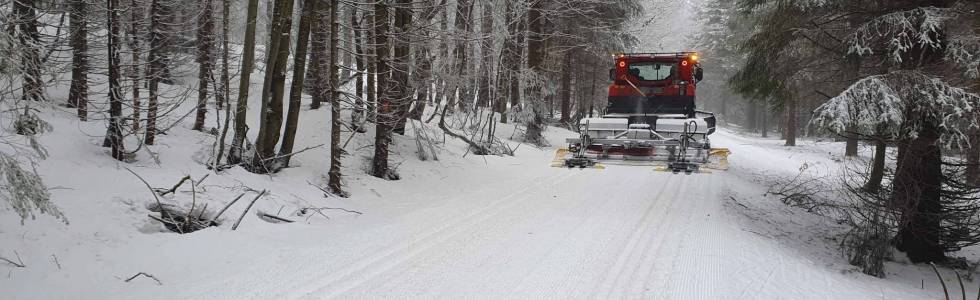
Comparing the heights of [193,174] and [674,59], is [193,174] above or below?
below

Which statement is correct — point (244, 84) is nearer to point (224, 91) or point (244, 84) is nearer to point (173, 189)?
point (173, 189)

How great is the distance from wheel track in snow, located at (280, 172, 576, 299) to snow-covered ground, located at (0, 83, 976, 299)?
2 cm

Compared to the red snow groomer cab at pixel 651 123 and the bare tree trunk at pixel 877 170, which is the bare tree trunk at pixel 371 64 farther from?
the bare tree trunk at pixel 877 170

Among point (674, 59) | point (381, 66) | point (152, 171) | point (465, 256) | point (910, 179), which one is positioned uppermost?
point (674, 59)

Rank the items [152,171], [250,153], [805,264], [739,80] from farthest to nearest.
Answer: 1. [739,80]
2. [250,153]
3. [152,171]
4. [805,264]

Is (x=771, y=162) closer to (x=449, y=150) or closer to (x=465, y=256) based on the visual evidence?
(x=449, y=150)

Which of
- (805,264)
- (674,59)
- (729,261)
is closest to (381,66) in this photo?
(729,261)

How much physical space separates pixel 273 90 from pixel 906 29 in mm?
8968

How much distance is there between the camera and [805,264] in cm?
593

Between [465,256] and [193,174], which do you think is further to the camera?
[193,174]

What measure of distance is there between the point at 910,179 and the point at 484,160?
318 inches

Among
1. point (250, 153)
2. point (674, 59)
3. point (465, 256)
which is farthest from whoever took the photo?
point (674, 59)

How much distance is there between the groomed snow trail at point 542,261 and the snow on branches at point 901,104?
176 cm

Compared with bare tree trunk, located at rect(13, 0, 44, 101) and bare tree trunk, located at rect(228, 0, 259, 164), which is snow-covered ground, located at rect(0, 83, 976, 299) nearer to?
bare tree trunk, located at rect(228, 0, 259, 164)
